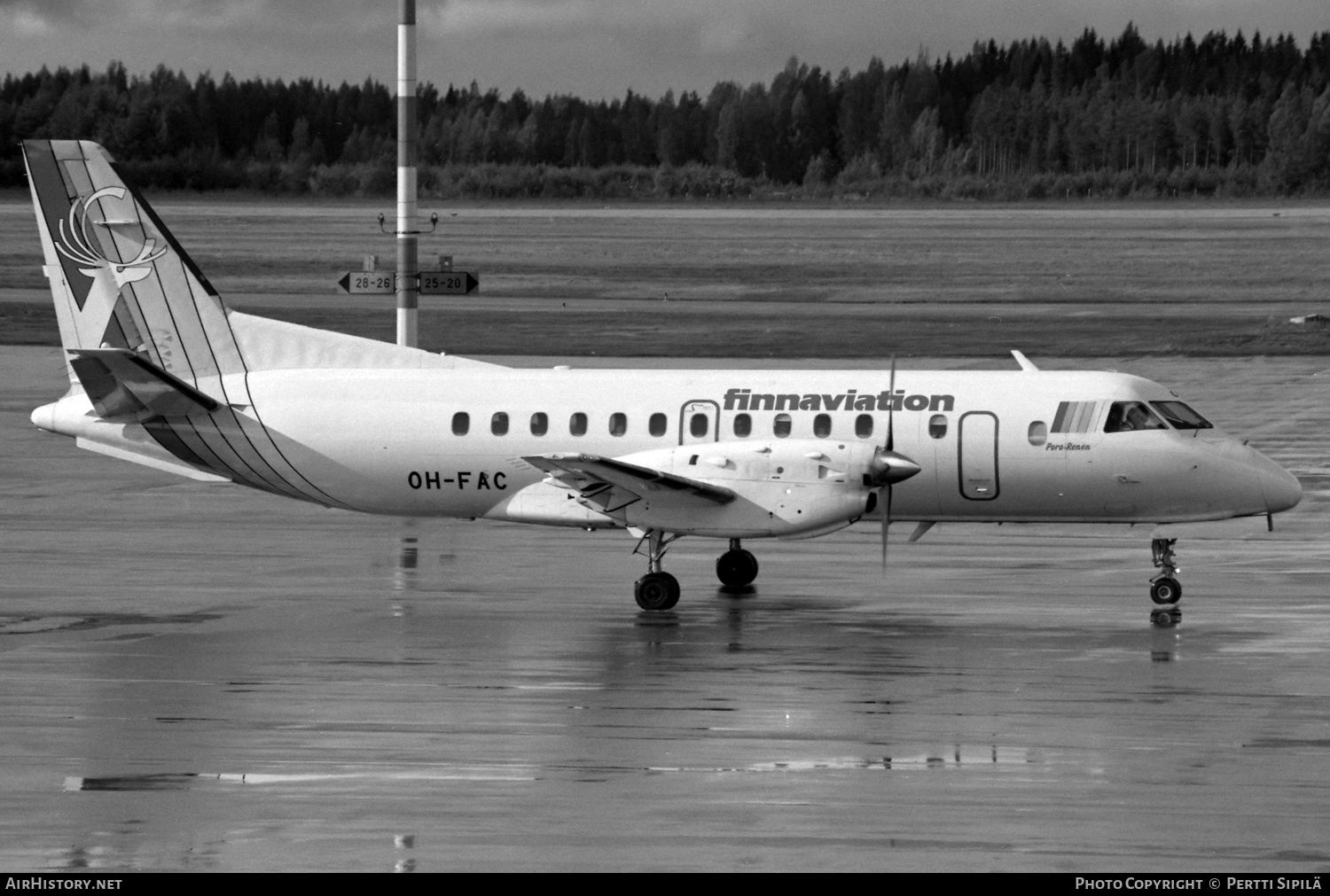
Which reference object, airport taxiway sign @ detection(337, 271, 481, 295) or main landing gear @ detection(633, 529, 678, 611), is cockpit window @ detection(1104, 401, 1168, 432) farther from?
airport taxiway sign @ detection(337, 271, 481, 295)

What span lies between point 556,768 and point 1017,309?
2333 inches

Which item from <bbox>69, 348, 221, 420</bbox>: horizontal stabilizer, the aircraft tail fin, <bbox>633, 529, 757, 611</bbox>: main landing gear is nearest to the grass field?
the aircraft tail fin

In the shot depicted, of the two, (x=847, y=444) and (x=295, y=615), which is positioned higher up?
(x=847, y=444)

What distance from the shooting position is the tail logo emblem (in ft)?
79.5

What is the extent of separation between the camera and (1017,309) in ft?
235

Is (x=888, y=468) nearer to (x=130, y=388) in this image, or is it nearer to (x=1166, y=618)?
(x=1166, y=618)

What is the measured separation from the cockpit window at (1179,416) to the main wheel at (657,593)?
576 centimetres

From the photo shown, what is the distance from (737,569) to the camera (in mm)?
23109

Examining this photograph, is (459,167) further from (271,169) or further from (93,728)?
(93,728)

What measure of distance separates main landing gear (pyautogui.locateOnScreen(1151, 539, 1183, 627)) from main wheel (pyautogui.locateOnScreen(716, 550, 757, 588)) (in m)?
4.53

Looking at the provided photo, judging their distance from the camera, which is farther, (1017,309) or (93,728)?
(1017,309)

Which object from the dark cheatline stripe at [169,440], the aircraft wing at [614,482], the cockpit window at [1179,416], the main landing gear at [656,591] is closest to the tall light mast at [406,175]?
the dark cheatline stripe at [169,440]

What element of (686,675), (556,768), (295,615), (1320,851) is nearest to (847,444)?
(686,675)

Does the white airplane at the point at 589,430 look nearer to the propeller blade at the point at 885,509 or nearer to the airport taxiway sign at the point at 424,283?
the propeller blade at the point at 885,509
